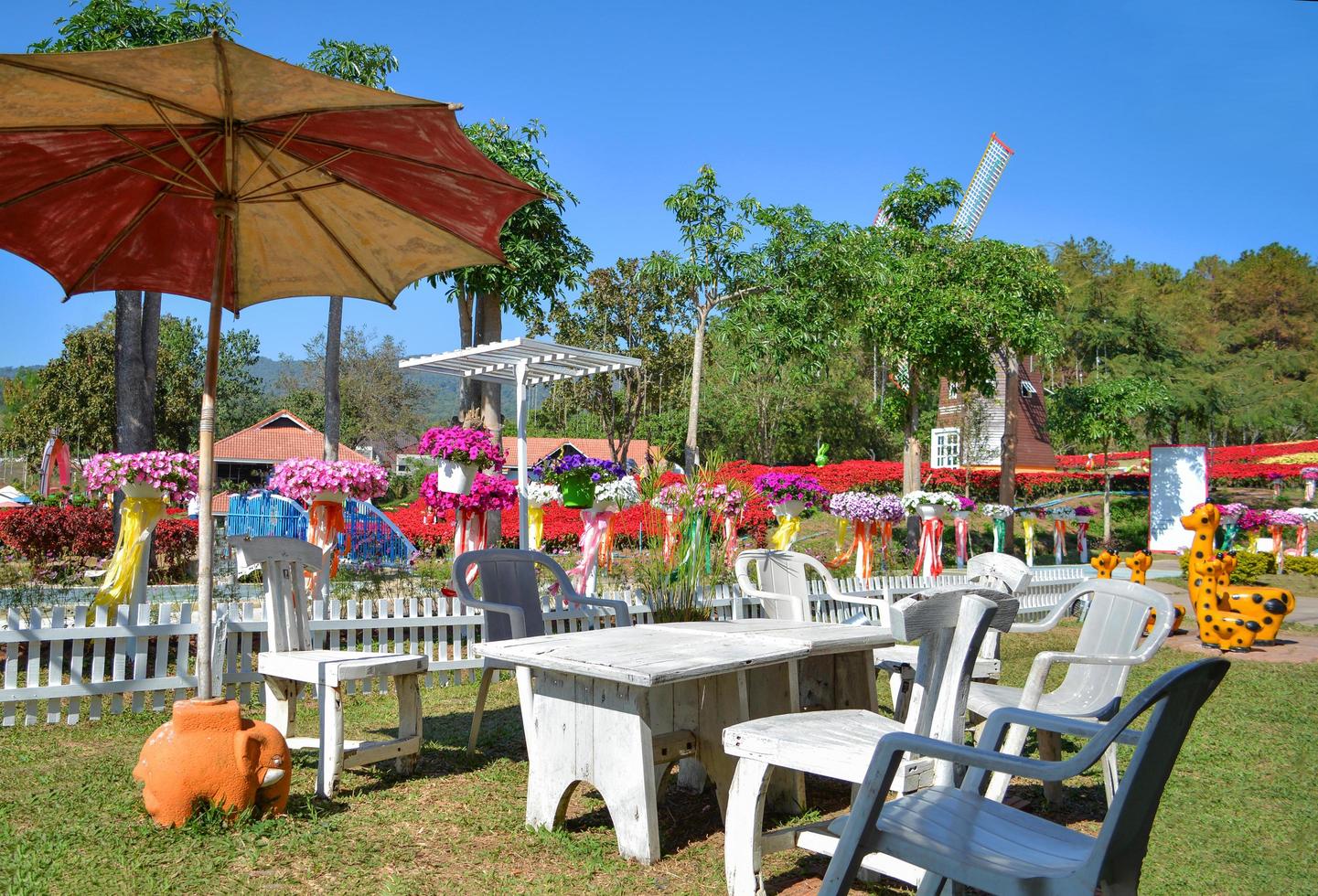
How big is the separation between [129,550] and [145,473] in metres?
0.48

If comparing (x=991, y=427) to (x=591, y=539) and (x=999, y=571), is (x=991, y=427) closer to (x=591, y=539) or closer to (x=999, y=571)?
(x=591, y=539)

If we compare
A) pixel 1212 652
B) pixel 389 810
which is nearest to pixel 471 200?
pixel 389 810

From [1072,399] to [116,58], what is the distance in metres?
18.3

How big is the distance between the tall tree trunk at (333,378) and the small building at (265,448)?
23901mm

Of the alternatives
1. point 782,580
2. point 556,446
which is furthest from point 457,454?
point 556,446

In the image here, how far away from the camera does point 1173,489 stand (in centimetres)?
1922

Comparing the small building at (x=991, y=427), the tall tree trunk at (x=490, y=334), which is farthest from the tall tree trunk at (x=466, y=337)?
the small building at (x=991, y=427)

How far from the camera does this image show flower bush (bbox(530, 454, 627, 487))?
7.57m

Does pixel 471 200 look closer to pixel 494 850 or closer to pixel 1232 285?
pixel 494 850

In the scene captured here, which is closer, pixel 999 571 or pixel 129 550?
pixel 999 571

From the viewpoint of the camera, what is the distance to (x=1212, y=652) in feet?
25.8

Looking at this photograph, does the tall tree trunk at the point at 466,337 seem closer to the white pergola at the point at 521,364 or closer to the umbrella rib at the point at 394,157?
the white pergola at the point at 521,364

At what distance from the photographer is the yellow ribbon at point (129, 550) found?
573cm

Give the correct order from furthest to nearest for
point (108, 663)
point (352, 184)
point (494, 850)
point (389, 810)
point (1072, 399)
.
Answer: point (1072, 399) < point (108, 663) < point (352, 184) < point (389, 810) < point (494, 850)
